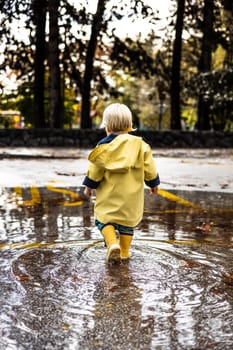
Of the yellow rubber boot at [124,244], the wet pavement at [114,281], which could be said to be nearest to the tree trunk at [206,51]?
the wet pavement at [114,281]

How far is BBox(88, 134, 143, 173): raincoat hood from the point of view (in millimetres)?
5066

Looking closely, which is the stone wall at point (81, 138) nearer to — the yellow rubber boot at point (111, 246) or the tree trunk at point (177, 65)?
the tree trunk at point (177, 65)

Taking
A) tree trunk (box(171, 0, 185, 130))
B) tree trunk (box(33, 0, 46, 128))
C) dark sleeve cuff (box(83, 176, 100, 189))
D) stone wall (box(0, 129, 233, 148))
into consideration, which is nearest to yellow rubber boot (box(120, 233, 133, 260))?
dark sleeve cuff (box(83, 176, 100, 189))

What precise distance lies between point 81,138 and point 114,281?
21947 millimetres

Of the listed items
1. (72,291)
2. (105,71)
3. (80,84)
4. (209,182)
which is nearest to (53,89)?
(80,84)

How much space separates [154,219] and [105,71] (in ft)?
96.9

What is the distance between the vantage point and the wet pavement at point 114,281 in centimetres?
329

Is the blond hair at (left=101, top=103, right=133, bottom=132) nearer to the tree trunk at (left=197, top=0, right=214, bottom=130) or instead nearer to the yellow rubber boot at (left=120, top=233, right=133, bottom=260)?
the yellow rubber boot at (left=120, top=233, right=133, bottom=260)

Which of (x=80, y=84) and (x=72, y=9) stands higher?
(x=72, y=9)

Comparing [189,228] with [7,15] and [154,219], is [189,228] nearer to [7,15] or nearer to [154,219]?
[154,219]

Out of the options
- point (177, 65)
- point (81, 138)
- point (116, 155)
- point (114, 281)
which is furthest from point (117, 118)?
point (177, 65)

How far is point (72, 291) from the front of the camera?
4.14 meters

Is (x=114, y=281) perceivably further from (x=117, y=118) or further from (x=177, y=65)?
(x=177, y=65)

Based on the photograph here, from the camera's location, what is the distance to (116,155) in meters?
5.09
